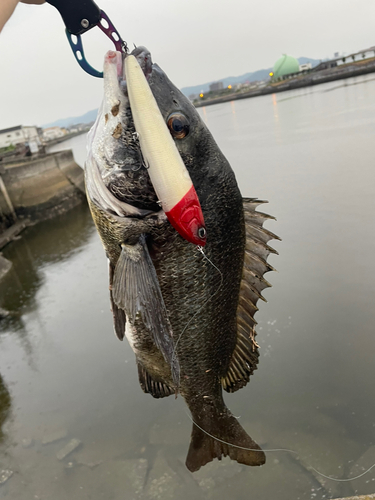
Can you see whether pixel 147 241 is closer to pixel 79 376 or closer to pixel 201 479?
pixel 201 479

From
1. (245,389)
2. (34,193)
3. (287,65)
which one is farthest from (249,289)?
(287,65)

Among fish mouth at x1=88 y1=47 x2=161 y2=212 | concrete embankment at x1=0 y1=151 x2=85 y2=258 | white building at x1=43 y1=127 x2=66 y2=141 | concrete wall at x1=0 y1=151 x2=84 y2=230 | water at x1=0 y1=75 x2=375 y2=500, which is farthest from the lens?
A: white building at x1=43 y1=127 x2=66 y2=141

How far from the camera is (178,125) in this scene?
149 cm

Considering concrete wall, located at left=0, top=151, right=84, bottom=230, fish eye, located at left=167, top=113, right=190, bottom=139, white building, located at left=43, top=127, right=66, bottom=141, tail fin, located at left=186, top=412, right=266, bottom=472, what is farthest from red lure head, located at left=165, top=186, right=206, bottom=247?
white building, located at left=43, top=127, right=66, bottom=141

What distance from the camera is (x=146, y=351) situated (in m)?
1.90

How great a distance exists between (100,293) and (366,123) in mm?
9903

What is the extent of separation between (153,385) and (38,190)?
12295mm

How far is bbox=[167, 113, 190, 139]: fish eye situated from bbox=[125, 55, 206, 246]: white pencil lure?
18cm

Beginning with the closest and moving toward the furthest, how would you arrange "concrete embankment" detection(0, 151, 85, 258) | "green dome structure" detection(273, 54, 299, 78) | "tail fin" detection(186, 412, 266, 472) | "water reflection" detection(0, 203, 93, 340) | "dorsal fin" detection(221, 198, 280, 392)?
1. "dorsal fin" detection(221, 198, 280, 392)
2. "tail fin" detection(186, 412, 266, 472)
3. "water reflection" detection(0, 203, 93, 340)
4. "concrete embankment" detection(0, 151, 85, 258)
5. "green dome structure" detection(273, 54, 299, 78)

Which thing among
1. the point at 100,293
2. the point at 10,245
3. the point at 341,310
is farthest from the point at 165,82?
the point at 10,245

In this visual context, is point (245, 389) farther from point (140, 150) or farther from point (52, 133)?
point (52, 133)

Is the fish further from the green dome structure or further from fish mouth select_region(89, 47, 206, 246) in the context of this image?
the green dome structure

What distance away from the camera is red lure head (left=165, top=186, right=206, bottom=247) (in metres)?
1.31

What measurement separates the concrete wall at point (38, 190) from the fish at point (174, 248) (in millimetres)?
11486
